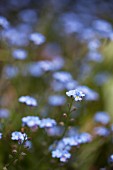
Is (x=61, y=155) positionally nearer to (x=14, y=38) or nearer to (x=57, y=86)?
(x=57, y=86)

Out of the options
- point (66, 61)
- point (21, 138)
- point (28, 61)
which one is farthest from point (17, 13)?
point (21, 138)

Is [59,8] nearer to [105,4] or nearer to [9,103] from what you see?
[105,4]

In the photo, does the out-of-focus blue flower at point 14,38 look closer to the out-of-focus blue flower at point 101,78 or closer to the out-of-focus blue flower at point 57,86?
the out-of-focus blue flower at point 57,86

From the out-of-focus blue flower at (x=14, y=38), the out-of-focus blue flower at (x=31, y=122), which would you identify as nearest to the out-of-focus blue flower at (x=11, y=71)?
the out-of-focus blue flower at (x=14, y=38)

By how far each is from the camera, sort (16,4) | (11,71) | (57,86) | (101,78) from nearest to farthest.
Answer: (11,71)
(57,86)
(101,78)
(16,4)

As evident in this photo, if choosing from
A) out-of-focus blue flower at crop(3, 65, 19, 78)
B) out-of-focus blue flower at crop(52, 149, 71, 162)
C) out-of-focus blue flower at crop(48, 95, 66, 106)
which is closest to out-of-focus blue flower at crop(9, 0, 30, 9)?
out-of-focus blue flower at crop(3, 65, 19, 78)

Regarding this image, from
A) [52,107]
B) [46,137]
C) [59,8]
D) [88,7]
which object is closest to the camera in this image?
[46,137]

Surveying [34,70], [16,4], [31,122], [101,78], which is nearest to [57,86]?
[34,70]

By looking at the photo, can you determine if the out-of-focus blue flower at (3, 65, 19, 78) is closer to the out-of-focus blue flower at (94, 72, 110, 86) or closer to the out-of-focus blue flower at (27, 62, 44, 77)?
the out-of-focus blue flower at (27, 62, 44, 77)
